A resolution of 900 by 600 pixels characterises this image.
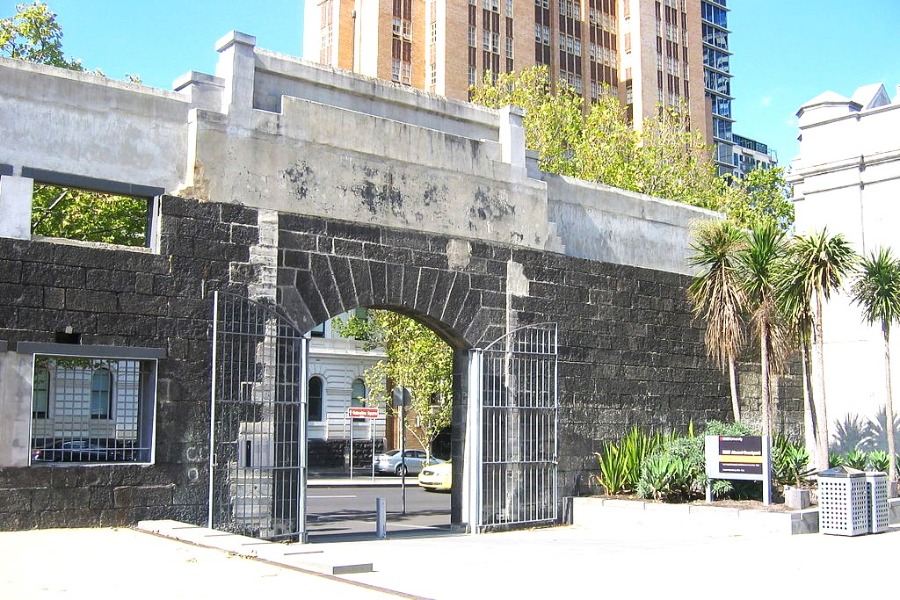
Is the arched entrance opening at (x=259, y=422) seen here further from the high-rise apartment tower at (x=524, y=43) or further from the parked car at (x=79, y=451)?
the high-rise apartment tower at (x=524, y=43)

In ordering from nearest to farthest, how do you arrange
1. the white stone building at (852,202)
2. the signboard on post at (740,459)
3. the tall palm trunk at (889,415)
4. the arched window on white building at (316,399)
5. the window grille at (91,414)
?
the window grille at (91,414) < the signboard on post at (740,459) < the tall palm trunk at (889,415) < the white stone building at (852,202) < the arched window on white building at (316,399)

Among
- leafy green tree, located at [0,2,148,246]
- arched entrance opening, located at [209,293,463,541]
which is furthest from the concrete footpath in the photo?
leafy green tree, located at [0,2,148,246]

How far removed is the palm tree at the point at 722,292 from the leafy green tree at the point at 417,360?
38.7ft

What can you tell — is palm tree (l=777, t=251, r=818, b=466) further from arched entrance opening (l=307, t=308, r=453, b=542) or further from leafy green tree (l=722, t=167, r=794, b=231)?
leafy green tree (l=722, t=167, r=794, b=231)

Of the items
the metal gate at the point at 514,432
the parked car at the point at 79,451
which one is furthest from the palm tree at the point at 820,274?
the parked car at the point at 79,451

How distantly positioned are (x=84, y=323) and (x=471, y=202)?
5.84m

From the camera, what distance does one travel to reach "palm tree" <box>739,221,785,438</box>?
623 inches

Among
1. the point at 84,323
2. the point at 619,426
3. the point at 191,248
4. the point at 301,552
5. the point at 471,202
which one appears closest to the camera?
the point at 301,552

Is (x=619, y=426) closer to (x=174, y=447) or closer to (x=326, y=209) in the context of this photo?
(x=326, y=209)

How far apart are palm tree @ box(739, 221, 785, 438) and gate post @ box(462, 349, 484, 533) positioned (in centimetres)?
491

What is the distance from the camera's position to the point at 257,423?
11.7 metres

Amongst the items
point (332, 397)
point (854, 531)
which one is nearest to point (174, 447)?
point (854, 531)

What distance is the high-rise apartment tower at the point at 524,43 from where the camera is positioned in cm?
5534

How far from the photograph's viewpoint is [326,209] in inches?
500
